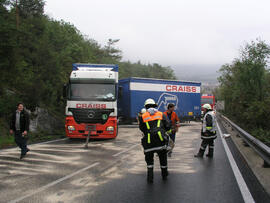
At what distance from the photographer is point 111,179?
262 inches

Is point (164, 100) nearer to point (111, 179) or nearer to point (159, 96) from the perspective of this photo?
point (159, 96)

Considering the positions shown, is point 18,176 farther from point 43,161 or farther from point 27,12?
point 27,12

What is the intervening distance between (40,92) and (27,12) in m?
23.3

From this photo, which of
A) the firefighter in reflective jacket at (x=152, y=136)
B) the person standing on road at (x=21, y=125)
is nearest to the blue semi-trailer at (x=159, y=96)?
the person standing on road at (x=21, y=125)

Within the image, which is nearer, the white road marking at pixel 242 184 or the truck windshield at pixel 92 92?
the white road marking at pixel 242 184

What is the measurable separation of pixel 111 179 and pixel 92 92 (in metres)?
7.24

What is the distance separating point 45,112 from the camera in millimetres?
18281

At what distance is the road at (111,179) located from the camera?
5370mm

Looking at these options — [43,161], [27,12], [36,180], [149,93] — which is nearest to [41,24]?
[27,12]

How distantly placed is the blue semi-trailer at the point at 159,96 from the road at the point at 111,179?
11.5 meters

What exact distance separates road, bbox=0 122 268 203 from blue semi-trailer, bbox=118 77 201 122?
37.9 ft

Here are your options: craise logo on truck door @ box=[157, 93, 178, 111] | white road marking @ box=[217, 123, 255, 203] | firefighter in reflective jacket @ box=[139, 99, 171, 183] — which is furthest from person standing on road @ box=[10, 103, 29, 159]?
craise logo on truck door @ box=[157, 93, 178, 111]

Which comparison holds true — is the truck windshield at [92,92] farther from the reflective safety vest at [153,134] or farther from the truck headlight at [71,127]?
the reflective safety vest at [153,134]

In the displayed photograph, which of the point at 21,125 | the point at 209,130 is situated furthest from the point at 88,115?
the point at 209,130
